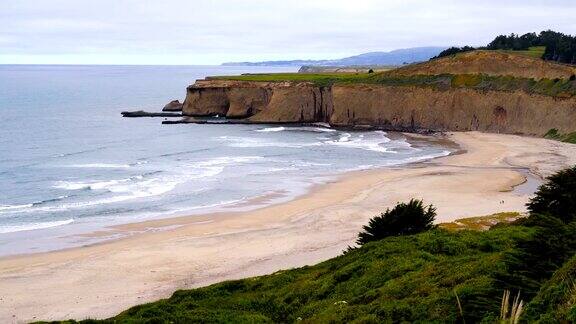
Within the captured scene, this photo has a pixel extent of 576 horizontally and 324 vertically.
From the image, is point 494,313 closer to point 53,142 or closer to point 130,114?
point 53,142

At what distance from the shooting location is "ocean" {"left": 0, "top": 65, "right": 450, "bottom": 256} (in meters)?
34.8

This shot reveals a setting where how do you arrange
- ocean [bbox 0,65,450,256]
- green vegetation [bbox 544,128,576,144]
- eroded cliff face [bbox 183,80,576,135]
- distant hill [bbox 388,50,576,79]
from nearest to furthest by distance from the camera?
ocean [bbox 0,65,450,256] → green vegetation [bbox 544,128,576,144] → eroded cliff face [bbox 183,80,576,135] → distant hill [bbox 388,50,576,79]

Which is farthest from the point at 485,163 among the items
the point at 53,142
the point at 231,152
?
the point at 53,142

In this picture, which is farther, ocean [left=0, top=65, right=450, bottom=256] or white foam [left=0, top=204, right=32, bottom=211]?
white foam [left=0, top=204, right=32, bottom=211]

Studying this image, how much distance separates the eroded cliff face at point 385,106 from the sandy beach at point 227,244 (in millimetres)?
24409

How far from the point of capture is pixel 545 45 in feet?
366

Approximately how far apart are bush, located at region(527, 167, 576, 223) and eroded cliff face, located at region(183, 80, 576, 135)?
4918 centimetres

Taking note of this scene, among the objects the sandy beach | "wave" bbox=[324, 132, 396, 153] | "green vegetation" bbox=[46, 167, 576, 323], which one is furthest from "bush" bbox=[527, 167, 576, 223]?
"wave" bbox=[324, 132, 396, 153]

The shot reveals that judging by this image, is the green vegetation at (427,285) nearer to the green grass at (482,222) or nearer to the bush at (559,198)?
the bush at (559,198)

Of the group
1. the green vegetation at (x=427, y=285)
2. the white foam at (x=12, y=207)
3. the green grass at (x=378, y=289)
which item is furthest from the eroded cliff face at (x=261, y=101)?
the green grass at (x=378, y=289)

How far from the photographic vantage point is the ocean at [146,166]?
34812mm

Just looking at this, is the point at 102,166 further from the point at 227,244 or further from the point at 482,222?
the point at 482,222

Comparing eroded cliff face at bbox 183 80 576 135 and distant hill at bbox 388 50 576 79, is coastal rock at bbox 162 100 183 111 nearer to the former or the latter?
eroded cliff face at bbox 183 80 576 135

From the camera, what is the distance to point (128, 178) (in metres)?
46.3
